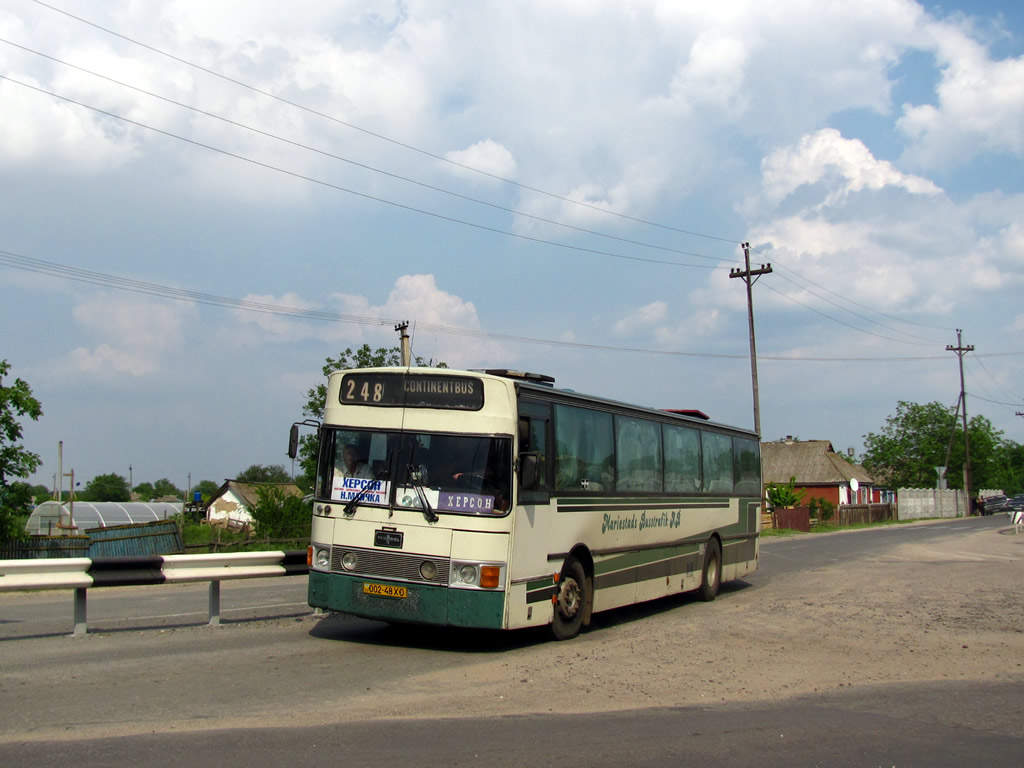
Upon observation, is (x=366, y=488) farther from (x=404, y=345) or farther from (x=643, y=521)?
(x=404, y=345)

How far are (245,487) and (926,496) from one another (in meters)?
68.1

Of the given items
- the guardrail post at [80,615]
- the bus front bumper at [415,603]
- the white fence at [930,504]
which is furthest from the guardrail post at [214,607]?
the white fence at [930,504]

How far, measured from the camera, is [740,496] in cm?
1750

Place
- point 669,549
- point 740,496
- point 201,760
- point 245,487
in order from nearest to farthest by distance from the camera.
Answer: point 201,760
point 669,549
point 740,496
point 245,487

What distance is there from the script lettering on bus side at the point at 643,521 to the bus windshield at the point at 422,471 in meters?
2.57

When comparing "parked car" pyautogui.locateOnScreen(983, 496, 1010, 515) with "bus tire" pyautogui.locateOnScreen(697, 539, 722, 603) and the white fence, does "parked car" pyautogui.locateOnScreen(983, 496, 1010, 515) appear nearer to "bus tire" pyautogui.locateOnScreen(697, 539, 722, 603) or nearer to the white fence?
the white fence

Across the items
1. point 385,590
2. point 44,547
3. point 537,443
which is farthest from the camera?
point 44,547

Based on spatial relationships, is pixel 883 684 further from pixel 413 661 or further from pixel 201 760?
pixel 201 760

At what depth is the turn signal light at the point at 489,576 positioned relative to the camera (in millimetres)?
9555

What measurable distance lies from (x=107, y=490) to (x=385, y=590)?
173m

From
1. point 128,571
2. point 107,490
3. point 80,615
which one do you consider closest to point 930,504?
point 128,571

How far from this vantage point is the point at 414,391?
1028 cm

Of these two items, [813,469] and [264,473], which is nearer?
[813,469]

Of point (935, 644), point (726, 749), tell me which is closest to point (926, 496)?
point (935, 644)
